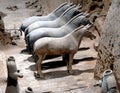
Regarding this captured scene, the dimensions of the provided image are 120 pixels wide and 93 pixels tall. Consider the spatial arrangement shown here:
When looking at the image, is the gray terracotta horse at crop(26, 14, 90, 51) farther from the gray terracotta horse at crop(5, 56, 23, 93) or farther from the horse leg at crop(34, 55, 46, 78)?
the gray terracotta horse at crop(5, 56, 23, 93)

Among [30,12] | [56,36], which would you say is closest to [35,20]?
[56,36]

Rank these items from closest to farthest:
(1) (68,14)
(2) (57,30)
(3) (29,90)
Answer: (3) (29,90) < (2) (57,30) < (1) (68,14)

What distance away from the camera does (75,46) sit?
23.9ft

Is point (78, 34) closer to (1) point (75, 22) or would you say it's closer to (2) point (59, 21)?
(1) point (75, 22)

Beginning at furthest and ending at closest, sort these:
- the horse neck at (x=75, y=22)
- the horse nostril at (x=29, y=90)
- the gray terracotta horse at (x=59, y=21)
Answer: the gray terracotta horse at (x=59, y=21) → the horse neck at (x=75, y=22) → the horse nostril at (x=29, y=90)

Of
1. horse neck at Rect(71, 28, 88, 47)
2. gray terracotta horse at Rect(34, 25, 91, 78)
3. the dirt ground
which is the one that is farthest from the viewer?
horse neck at Rect(71, 28, 88, 47)

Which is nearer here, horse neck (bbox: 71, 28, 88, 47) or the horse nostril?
the horse nostril

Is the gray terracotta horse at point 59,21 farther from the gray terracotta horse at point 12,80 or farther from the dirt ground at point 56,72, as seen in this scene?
the gray terracotta horse at point 12,80

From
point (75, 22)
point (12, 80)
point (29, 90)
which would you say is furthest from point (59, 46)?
point (12, 80)

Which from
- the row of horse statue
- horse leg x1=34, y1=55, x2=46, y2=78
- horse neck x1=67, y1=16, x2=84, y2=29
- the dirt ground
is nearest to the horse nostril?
the row of horse statue

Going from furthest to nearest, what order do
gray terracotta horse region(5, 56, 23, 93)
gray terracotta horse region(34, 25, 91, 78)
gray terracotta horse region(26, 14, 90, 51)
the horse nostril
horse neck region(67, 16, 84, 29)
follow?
1. horse neck region(67, 16, 84, 29)
2. gray terracotta horse region(26, 14, 90, 51)
3. gray terracotta horse region(34, 25, 91, 78)
4. the horse nostril
5. gray terracotta horse region(5, 56, 23, 93)

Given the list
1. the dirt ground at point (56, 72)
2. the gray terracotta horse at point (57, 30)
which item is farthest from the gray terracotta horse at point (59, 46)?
the gray terracotta horse at point (57, 30)

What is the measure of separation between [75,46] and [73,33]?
1.03 feet

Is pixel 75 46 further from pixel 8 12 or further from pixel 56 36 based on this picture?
pixel 8 12
